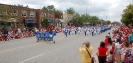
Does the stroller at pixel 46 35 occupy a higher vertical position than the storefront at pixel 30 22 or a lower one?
higher

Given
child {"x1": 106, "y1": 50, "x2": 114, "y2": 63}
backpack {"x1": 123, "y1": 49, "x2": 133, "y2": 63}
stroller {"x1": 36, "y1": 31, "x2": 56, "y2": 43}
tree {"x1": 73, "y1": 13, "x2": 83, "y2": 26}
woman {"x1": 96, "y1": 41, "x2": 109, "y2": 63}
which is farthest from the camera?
tree {"x1": 73, "y1": 13, "x2": 83, "y2": 26}

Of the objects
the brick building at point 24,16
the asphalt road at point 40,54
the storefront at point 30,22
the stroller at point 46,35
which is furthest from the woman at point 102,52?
the storefront at point 30,22

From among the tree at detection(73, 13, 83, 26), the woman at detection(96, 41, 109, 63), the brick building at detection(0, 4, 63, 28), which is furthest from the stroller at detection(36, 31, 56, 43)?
the tree at detection(73, 13, 83, 26)

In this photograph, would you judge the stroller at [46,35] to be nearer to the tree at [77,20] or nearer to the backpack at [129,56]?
the backpack at [129,56]

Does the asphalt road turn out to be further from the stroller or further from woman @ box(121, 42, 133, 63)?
woman @ box(121, 42, 133, 63)

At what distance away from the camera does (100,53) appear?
1008cm

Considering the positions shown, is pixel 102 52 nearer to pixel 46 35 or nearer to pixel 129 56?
pixel 129 56

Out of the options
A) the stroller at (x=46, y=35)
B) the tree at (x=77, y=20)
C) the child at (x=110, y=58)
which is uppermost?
the child at (x=110, y=58)

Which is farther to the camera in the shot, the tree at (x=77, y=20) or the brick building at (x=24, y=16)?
the tree at (x=77, y=20)

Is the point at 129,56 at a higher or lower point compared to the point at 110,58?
higher

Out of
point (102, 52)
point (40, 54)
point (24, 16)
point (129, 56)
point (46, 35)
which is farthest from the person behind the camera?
point (24, 16)

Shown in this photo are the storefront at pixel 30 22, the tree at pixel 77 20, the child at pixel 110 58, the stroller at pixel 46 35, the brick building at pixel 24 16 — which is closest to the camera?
the child at pixel 110 58

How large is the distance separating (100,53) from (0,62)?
5.47m

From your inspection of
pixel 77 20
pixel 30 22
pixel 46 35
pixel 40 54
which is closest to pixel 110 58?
pixel 40 54
